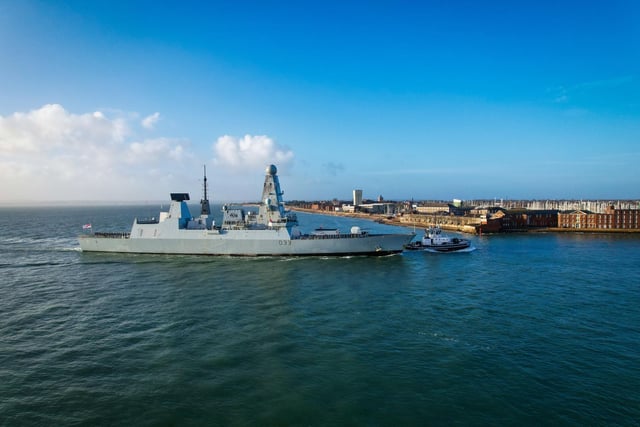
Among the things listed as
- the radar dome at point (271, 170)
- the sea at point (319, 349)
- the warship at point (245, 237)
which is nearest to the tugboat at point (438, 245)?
the warship at point (245, 237)

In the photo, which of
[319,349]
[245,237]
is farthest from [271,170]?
[319,349]

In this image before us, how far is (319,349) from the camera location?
13.1 meters

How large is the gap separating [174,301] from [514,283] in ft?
71.9

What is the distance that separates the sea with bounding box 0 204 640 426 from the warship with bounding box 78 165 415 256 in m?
6.63

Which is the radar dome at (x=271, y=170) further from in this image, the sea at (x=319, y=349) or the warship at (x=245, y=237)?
the sea at (x=319, y=349)

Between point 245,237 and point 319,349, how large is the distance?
21098 millimetres

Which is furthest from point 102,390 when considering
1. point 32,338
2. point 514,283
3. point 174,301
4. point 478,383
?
point 514,283

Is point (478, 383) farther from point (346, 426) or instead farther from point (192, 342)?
point (192, 342)

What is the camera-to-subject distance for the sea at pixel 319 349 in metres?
9.43

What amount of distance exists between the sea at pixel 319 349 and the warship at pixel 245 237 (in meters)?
6.63

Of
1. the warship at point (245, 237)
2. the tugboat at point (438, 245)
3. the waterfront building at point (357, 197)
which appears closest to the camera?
the warship at point (245, 237)

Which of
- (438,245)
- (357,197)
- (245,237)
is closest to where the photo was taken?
(245,237)

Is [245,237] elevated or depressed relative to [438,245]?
elevated

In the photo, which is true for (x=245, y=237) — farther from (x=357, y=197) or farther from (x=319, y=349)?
(x=357, y=197)
